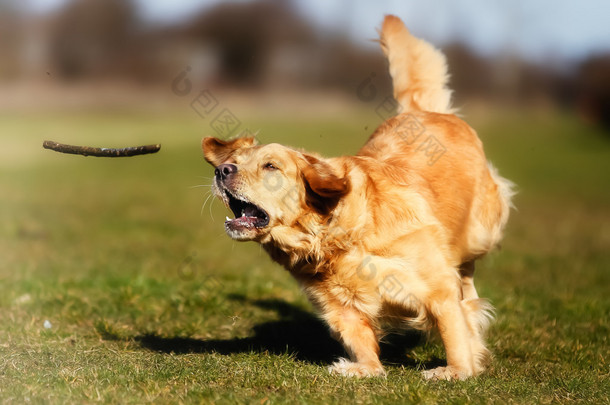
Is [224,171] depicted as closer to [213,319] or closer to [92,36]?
[213,319]

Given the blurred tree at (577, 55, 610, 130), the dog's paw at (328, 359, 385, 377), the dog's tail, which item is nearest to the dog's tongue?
the dog's paw at (328, 359, 385, 377)

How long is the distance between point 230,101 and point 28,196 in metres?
9.22

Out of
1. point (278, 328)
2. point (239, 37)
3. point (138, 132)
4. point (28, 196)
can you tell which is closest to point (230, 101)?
point (239, 37)

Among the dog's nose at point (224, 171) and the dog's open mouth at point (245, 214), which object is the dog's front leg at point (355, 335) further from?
the dog's nose at point (224, 171)

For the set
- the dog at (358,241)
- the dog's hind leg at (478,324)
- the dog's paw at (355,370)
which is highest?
the dog at (358,241)

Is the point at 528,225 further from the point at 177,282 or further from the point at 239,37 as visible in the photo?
the point at 239,37

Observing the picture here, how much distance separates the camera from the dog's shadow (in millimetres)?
5332

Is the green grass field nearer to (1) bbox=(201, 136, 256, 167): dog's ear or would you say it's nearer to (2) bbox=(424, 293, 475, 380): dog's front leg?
(2) bbox=(424, 293, 475, 380): dog's front leg

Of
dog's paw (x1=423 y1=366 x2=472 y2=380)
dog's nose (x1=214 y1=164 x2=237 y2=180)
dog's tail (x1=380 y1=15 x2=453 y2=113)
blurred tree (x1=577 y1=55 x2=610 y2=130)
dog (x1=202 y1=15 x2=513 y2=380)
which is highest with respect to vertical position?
dog's tail (x1=380 y1=15 x2=453 y2=113)

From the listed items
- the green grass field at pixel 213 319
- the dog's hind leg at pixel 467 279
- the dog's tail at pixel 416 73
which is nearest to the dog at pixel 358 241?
the green grass field at pixel 213 319

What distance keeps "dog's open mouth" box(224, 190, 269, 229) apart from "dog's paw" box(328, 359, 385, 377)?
1027 millimetres

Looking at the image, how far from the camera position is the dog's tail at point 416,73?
6.71 metres

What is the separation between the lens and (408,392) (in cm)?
406

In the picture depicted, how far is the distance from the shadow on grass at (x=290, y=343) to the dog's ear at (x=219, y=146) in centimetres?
138
